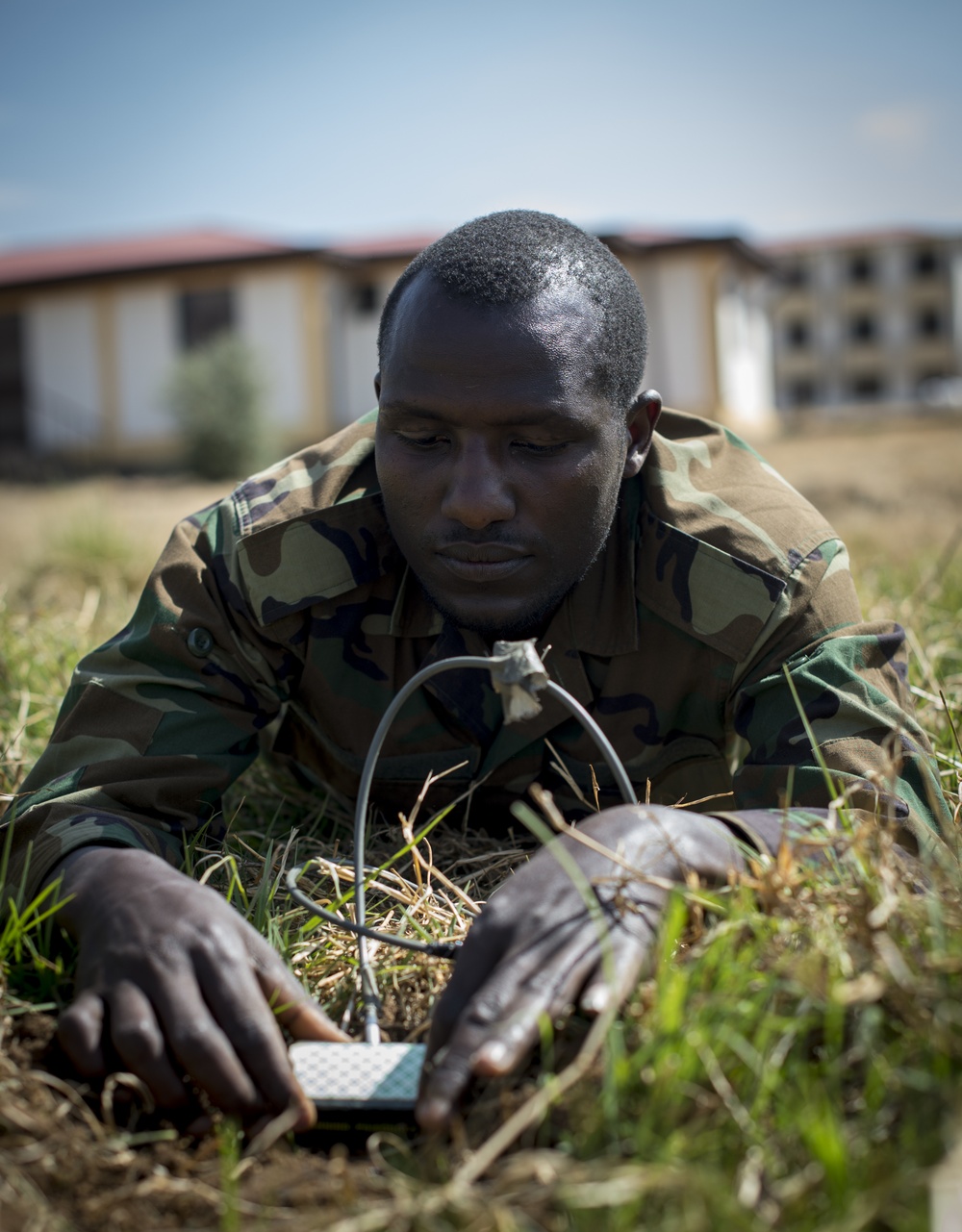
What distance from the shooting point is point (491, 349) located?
87.6 inches

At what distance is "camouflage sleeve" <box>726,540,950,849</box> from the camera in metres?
2.04

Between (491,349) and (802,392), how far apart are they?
5356 centimetres

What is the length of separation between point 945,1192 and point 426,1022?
79cm

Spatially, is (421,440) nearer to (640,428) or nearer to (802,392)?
(640,428)

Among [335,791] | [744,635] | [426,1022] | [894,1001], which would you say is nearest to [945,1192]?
[894,1001]

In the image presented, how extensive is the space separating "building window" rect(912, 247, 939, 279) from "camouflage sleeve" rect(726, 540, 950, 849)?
175 feet

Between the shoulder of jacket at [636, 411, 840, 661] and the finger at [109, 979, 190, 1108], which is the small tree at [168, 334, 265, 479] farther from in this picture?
the finger at [109, 979, 190, 1108]

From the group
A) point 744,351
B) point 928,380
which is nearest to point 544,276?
point 744,351

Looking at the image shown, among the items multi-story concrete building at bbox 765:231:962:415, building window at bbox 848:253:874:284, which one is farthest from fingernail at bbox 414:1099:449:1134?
building window at bbox 848:253:874:284

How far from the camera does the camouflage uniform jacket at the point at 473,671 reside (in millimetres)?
2217

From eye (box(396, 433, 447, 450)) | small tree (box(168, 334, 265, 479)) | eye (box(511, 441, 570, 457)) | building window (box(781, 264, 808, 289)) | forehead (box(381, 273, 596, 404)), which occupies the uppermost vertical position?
building window (box(781, 264, 808, 289))

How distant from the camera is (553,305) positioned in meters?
2.31

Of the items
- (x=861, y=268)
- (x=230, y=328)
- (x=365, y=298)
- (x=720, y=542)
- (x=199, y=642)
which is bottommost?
(x=199, y=642)

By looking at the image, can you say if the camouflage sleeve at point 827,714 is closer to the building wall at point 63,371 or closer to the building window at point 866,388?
the building wall at point 63,371
